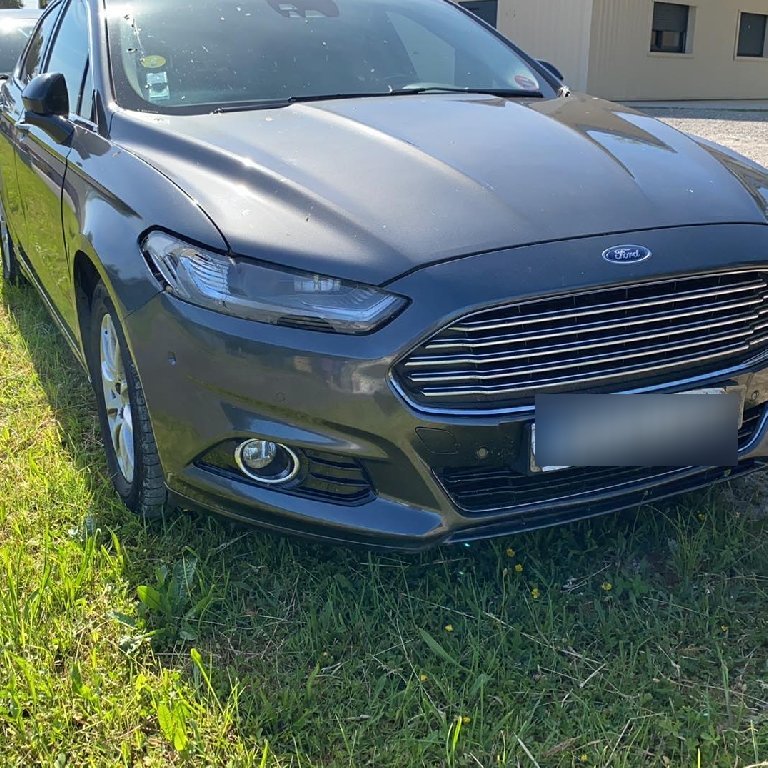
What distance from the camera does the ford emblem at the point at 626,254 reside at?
1855 mm

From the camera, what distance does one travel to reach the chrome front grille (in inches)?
69.8

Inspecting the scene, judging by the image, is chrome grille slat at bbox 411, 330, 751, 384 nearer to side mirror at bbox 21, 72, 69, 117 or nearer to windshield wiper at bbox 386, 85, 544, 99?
windshield wiper at bbox 386, 85, 544, 99

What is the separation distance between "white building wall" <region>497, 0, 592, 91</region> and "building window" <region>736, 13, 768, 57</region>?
556 cm

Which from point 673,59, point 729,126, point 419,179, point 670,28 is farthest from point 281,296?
Result: point 670,28

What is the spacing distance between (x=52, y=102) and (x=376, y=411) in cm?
183

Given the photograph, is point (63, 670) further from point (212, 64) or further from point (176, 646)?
point (212, 64)

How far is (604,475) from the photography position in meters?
2.00

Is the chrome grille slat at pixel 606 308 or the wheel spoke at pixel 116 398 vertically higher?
the chrome grille slat at pixel 606 308

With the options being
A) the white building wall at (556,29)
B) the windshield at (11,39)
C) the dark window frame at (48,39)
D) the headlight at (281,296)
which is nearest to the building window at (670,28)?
the white building wall at (556,29)

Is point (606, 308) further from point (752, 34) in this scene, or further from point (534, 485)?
point (752, 34)

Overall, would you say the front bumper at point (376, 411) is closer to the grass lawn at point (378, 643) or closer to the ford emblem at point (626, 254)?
the ford emblem at point (626, 254)

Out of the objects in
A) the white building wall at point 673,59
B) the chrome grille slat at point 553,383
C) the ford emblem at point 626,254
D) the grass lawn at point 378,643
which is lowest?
the white building wall at point 673,59

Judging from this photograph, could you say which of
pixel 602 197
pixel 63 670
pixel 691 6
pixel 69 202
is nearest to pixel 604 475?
pixel 602 197

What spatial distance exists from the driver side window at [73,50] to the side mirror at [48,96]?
0.14 feet
